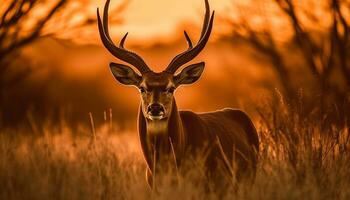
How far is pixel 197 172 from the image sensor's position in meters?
9.08

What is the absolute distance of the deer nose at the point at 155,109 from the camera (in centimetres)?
951

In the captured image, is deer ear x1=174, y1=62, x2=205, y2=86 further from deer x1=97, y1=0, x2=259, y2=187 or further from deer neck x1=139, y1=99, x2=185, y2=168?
deer neck x1=139, y1=99, x2=185, y2=168

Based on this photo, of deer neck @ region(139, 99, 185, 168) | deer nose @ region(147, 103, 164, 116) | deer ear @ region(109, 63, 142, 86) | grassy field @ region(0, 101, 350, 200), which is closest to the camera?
grassy field @ region(0, 101, 350, 200)

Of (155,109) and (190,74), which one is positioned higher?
(190,74)

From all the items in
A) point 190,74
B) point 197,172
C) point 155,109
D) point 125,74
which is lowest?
point 197,172

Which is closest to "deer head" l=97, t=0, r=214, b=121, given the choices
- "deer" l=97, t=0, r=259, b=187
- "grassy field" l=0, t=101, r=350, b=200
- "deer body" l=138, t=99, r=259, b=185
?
"deer" l=97, t=0, r=259, b=187

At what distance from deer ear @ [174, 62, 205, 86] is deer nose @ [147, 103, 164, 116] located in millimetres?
786

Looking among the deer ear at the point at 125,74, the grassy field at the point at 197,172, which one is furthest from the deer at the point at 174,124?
the grassy field at the point at 197,172

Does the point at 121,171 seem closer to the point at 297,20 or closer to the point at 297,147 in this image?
the point at 297,147

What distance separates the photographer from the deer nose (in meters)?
9.51

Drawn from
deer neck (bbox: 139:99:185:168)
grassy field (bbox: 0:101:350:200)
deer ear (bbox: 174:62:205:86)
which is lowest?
grassy field (bbox: 0:101:350:200)

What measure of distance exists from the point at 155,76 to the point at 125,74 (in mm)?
599

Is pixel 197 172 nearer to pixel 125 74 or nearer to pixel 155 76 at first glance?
pixel 155 76

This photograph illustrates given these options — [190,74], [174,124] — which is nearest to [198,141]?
[174,124]
